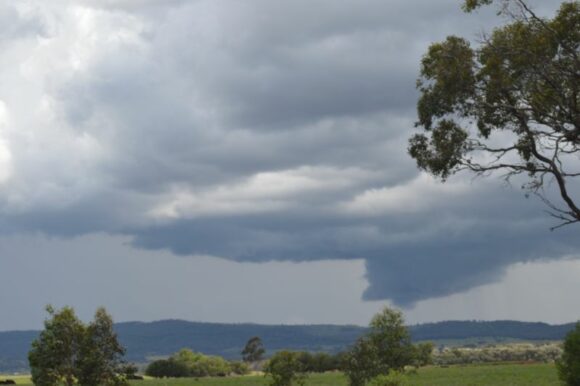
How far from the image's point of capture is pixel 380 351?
77.6 m

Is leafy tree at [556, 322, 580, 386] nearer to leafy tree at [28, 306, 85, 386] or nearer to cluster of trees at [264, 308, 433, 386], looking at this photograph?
cluster of trees at [264, 308, 433, 386]

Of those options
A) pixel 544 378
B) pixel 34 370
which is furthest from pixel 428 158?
pixel 544 378

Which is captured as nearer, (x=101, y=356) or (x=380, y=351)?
(x=101, y=356)

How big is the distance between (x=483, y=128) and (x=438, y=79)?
9.25ft

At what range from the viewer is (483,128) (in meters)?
39.6

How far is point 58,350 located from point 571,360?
1133 inches

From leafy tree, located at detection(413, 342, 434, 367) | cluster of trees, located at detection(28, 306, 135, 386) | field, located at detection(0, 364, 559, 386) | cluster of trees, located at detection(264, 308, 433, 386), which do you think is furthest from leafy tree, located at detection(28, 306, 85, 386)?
field, located at detection(0, 364, 559, 386)

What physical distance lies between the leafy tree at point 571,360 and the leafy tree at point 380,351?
45.8ft

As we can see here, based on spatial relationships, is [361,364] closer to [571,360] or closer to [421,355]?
[571,360]

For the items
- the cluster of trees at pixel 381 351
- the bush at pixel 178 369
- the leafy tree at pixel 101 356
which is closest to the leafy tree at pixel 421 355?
the cluster of trees at pixel 381 351

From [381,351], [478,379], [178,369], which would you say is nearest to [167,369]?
[178,369]

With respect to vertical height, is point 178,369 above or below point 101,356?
above

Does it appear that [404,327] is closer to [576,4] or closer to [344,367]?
[344,367]

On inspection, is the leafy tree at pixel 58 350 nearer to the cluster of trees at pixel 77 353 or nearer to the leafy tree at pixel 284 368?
the cluster of trees at pixel 77 353
